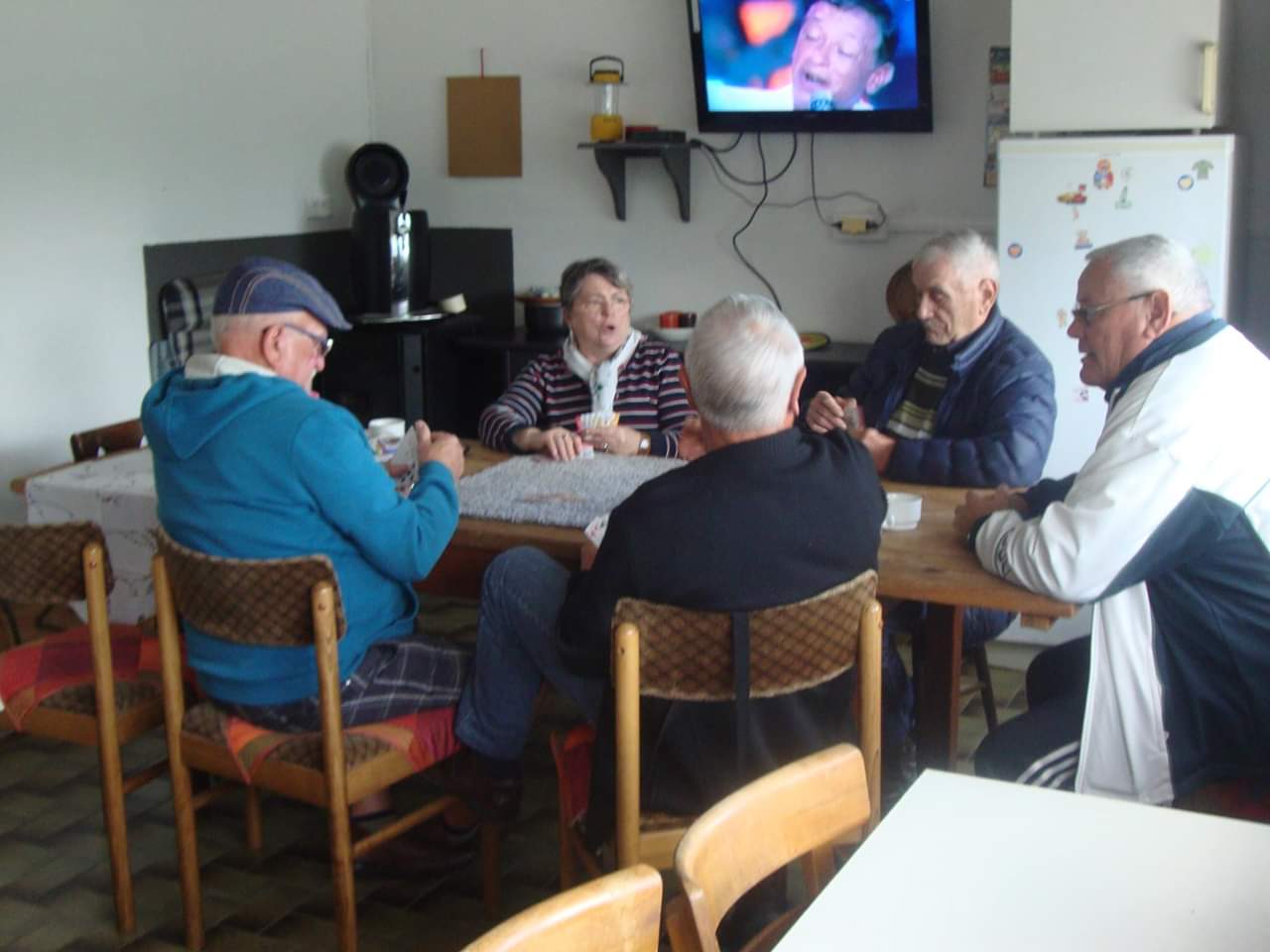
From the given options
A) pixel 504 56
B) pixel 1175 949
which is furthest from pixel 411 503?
pixel 504 56

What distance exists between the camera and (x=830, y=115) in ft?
15.4

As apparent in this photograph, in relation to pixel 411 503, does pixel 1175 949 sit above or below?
below

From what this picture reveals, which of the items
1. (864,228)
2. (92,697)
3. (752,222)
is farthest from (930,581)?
(752,222)

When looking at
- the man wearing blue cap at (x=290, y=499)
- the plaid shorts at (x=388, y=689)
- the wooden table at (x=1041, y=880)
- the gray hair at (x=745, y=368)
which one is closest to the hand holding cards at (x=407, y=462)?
the man wearing blue cap at (x=290, y=499)

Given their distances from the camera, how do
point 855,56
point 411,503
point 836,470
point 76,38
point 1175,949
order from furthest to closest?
point 855,56
point 76,38
point 411,503
point 836,470
point 1175,949

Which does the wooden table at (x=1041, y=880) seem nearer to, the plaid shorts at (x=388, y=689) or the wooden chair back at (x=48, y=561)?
the plaid shorts at (x=388, y=689)

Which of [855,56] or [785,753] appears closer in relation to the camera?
[785,753]

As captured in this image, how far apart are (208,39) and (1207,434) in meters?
3.83

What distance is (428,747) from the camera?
2.43m

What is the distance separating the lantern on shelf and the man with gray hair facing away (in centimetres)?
309

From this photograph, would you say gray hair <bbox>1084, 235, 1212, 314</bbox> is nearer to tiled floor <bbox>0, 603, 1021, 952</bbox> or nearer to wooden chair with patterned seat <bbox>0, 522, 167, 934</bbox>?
tiled floor <bbox>0, 603, 1021, 952</bbox>

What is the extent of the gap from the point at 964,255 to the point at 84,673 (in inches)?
75.8

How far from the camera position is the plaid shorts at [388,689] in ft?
7.89

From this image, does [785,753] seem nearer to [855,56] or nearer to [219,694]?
[219,694]
